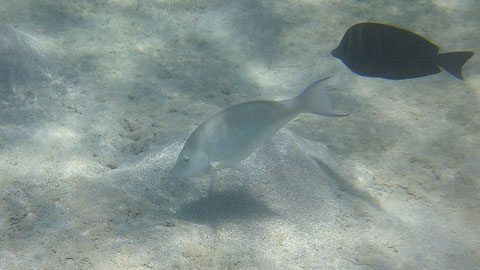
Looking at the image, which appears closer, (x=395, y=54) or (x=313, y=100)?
(x=313, y=100)

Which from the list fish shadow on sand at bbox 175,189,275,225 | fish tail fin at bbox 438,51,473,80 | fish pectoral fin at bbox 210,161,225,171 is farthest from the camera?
fish tail fin at bbox 438,51,473,80

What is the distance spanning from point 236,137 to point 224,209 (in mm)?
637

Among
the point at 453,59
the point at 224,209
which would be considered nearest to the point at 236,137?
the point at 224,209

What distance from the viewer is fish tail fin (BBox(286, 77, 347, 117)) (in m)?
2.46

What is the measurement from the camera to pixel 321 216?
8.27 feet

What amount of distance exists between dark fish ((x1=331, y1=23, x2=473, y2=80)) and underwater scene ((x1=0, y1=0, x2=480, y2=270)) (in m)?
0.01

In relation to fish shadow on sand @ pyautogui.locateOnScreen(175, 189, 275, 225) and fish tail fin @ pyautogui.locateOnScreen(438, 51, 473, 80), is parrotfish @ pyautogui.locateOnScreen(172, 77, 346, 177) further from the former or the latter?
fish tail fin @ pyautogui.locateOnScreen(438, 51, 473, 80)

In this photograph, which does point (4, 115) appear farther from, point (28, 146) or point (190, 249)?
point (190, 249)

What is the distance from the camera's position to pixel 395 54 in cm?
336

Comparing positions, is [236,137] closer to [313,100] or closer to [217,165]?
[217,165]

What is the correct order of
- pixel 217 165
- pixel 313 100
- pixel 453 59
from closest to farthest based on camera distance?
1. pixel 217 165
2. pixel 313 100
3. pixel 453 59

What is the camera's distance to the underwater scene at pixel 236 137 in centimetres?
221

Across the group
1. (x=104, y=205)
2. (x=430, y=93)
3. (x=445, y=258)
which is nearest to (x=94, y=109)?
(x=104, y=205)

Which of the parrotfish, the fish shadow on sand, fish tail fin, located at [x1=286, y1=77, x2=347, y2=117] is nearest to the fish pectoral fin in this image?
the parrotfish
